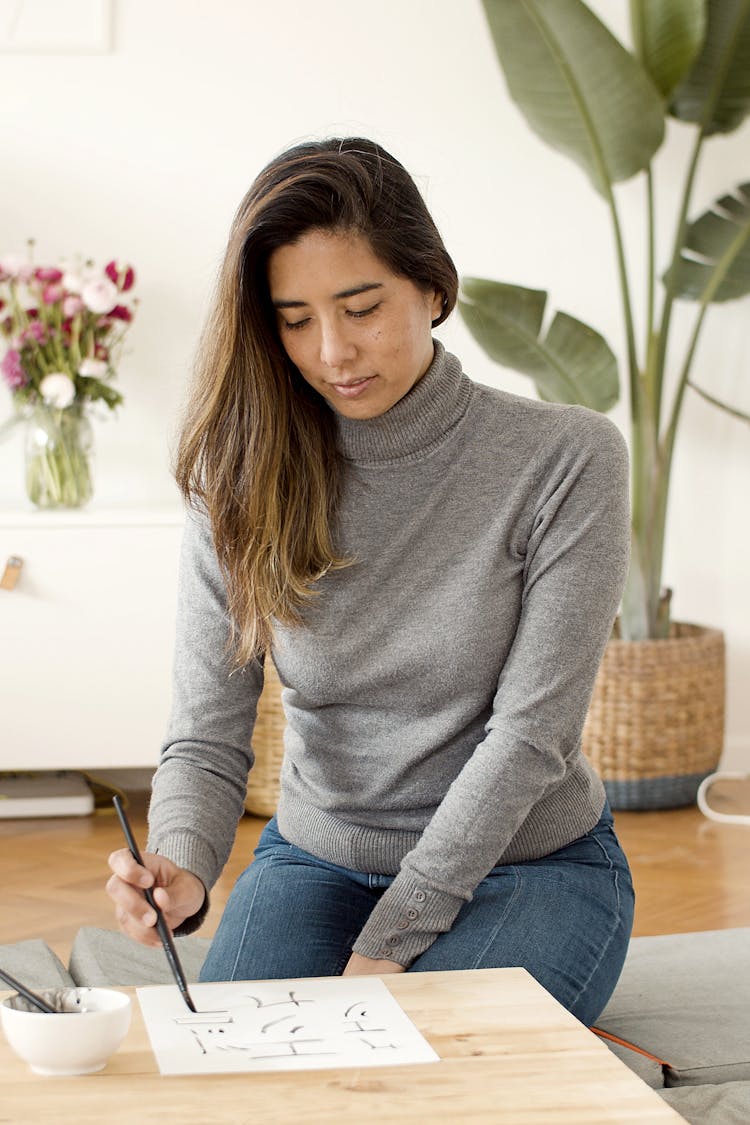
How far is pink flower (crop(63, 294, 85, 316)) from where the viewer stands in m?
3.10

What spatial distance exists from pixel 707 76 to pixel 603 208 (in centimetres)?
43

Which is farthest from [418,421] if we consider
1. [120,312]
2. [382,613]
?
[120,312]

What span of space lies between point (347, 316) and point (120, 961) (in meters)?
0.98

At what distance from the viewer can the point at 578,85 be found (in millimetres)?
3168

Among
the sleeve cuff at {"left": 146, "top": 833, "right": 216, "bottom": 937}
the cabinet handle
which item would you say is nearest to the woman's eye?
the sleeve cuff at {"left": 146, "top": 833, "right": 216, "bottom": 937}

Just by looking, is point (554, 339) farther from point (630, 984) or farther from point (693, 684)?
point (630, 984)

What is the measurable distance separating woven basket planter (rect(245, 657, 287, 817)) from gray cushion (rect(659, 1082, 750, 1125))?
169cm

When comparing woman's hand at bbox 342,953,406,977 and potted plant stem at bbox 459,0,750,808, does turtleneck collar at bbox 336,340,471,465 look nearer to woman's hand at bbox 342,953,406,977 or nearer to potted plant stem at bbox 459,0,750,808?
woman's hand at bbox 342,953,406,977

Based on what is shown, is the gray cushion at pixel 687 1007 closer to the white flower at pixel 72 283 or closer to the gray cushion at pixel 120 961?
the gray cushion at pixel 120 961

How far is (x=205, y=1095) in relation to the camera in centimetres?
91

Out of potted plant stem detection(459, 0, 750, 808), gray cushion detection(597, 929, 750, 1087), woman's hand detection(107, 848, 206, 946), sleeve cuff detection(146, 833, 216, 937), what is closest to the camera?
woman's hand detection(107, 848, 206, 946)

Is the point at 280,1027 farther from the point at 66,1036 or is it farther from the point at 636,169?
the point at 636,169

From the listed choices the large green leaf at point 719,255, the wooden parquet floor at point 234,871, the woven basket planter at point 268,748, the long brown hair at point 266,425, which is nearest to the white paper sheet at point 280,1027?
the long brown hair at point 266,425

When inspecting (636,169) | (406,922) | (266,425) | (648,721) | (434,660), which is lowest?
(648,721)
